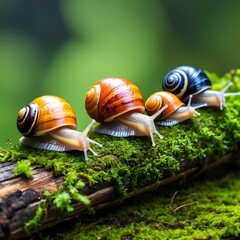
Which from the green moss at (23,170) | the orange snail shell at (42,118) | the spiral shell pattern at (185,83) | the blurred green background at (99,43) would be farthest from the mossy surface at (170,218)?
the blurred green background at (99,43)

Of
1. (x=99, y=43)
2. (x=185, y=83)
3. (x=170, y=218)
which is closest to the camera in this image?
→ (x=170, y=218)

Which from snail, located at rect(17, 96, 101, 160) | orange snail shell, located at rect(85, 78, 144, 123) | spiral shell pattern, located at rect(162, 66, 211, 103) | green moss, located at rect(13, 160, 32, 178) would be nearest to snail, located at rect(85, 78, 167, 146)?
orange snail shell, located at rect(85, 78, 144, 123)

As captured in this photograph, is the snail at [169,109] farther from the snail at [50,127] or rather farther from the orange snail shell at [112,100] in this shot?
the snail at [50,127]

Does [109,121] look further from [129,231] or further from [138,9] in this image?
[138,9]

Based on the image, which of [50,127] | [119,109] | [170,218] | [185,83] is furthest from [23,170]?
[185,83]

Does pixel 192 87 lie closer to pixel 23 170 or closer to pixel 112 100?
pixel 112 100

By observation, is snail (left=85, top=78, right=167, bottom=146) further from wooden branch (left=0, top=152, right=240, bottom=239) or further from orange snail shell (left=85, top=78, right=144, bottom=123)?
wooden branch (left=0, top=152, right=240, bottom=239)

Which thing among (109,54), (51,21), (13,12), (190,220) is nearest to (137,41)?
(109,54)
